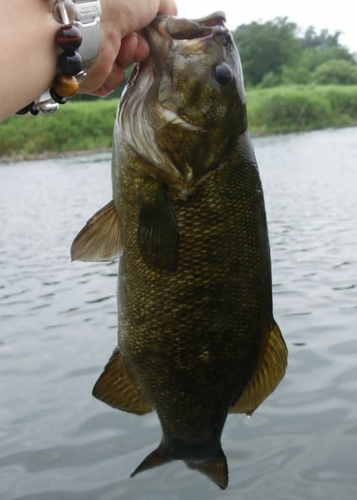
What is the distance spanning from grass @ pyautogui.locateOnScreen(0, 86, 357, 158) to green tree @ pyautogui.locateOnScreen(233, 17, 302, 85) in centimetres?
2213

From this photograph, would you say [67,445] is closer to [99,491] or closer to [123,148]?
[99,491]

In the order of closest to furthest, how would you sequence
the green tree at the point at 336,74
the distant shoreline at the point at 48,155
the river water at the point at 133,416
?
the river water at the point at 133,416, the distant shoreline at the point at 48,155, the green tree at the point at 336,74

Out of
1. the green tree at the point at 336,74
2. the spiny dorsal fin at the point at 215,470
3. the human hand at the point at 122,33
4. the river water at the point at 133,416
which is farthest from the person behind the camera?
the green tree at the point at 336,74

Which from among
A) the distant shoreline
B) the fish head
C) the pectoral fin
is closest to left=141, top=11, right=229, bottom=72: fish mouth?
the fish head

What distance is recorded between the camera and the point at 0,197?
25.2m

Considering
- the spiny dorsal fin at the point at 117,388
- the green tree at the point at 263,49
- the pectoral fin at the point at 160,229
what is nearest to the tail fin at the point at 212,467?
the spiny dorsal fin at the point at 117,388

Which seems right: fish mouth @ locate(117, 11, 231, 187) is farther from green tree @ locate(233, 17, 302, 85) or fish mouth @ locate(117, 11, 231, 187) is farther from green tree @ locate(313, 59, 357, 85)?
green tree @ locate(233, 17, 302, 85)

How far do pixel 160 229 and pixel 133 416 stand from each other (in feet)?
15.7

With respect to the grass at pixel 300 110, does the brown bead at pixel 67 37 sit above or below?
above

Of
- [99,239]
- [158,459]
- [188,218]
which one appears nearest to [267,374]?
[158,459]

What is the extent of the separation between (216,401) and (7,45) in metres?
1.33

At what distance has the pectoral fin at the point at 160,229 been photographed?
2.33 m

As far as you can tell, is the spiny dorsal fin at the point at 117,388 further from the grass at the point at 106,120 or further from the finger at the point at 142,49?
the grass at the point at 106,120

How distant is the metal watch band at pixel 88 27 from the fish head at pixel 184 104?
200 mm
